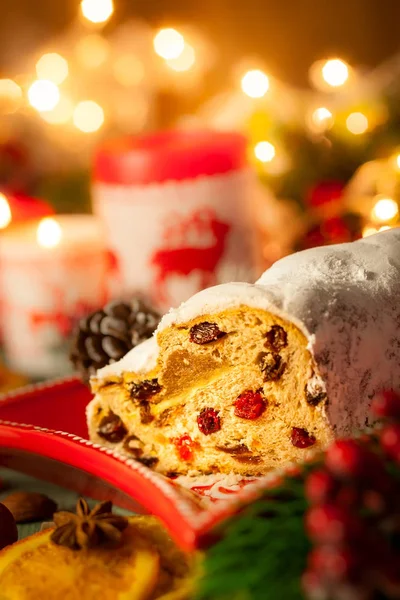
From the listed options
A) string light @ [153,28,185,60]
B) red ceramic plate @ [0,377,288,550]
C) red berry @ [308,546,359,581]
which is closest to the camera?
red berry @ [308,546,359,581]

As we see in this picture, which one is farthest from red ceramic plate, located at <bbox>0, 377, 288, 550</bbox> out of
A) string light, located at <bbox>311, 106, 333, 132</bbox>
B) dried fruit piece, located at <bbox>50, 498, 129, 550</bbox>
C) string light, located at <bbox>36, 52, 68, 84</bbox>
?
string light, located at <bbox>36, 52, 68, 84</bbox>

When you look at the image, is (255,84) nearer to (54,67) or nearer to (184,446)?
(54,67)

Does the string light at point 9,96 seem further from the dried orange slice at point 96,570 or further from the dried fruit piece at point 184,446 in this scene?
the dried orange slice at point 96,570

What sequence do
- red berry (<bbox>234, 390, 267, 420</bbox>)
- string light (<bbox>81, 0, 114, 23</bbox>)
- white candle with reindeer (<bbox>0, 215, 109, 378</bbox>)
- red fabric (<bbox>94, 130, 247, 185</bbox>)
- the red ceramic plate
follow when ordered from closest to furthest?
1. the red ceramic plate
2. red berry (<bbox>234, 390, 267, 420</bbox>)
3. red fabric (<bbox>94, 130, 247, 185</bbox>)
4. white candle with reindeer (<bbox>0, 215, 109, 378</bbox>)
5. string light (<bbox>81, 0, 114, 23</bbox>)

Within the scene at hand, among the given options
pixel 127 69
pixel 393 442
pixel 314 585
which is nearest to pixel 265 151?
pixel 127 69

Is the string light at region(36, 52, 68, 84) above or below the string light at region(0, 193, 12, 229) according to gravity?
above

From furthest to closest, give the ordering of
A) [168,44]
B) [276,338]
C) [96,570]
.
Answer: [168,44] < [276,338] < [96,570]

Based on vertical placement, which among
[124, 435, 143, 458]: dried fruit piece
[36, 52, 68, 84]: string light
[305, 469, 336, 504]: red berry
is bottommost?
[124, 435, 143, 458]: dried fruit piece

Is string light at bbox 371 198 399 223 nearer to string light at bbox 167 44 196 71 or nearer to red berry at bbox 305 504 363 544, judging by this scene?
string light at bbox 167 44 196 71
